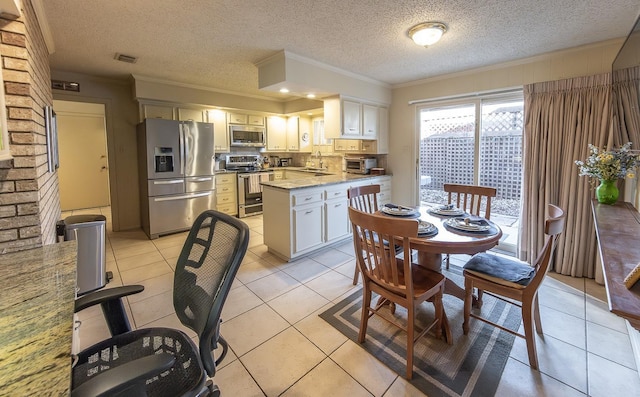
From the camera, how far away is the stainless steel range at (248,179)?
5.61m

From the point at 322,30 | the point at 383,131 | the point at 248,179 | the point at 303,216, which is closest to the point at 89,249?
the point at 303,216

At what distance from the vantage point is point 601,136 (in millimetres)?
Answer: 2818

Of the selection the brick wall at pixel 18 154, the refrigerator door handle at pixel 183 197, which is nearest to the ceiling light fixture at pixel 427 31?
the brick wall at pixel 18 154

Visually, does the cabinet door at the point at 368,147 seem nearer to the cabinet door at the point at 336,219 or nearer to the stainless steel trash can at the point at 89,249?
the cabinet door at the point at 336,219

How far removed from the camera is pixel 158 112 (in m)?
4.54

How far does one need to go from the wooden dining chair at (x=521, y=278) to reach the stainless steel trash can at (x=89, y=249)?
329 centimetres

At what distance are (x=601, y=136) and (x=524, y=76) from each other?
1.04 meters

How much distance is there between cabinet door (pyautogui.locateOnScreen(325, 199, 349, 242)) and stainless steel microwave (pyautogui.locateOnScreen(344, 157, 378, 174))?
3.33 feet

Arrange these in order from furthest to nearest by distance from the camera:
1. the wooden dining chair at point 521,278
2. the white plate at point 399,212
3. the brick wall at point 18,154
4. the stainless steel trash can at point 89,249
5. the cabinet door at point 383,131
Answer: the cabinet door at point 383,131
the stainless steel trash can at point 89,249
the white plate at point 399,212
the wooden dining chair at point 521,278
the brick wall at point 18,154

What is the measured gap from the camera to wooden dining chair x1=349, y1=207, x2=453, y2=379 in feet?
5.44

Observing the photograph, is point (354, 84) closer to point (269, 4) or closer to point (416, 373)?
point (269, 4)

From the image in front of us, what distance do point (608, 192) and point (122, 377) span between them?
3.41 metres

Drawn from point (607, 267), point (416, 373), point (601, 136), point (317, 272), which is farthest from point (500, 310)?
point (601, 136)

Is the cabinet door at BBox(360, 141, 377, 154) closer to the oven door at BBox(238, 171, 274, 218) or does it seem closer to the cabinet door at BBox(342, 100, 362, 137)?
the cabinet door at BBox(342, 100, 362, 137)
